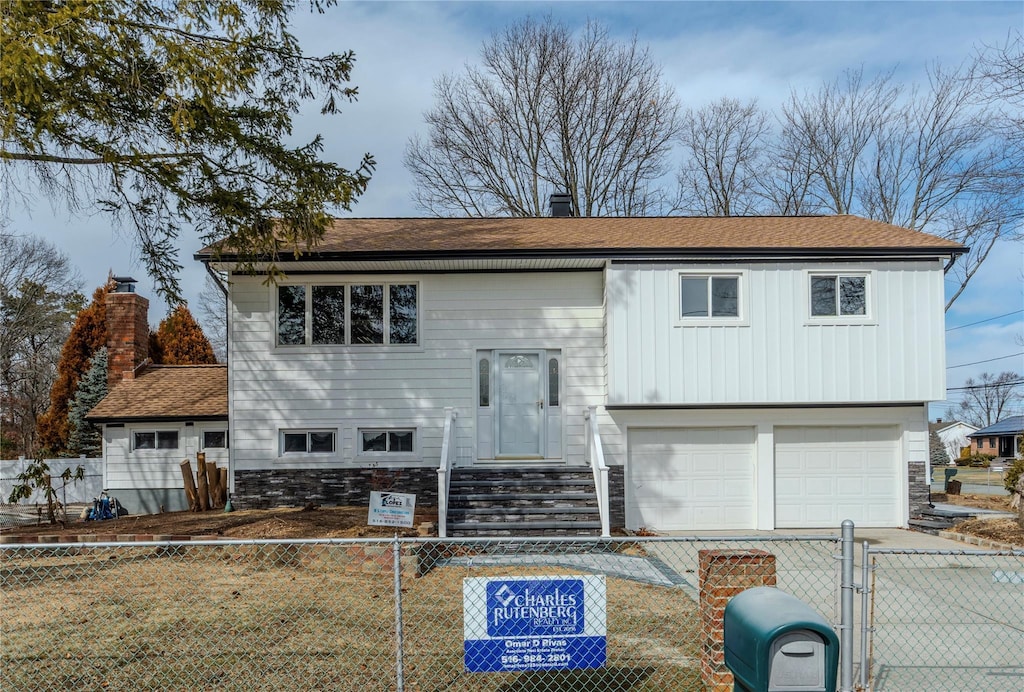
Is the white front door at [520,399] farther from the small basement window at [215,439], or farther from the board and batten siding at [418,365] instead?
the small basement window at [215,439]

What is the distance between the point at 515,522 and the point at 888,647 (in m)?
6.35

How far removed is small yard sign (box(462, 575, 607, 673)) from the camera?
4.69 m

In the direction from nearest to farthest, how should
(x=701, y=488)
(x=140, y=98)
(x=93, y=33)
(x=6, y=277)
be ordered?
(x=93, y=33), (x=140, y=98), (x=701, y=488), (x=6, y=277)

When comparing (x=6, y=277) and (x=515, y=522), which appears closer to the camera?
(x=515, y=522)

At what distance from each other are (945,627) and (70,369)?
29.7 metres

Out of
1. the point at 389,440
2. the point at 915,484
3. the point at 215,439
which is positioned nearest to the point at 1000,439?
the point at 915,484

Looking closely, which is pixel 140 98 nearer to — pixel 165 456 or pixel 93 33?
pixel 93 33

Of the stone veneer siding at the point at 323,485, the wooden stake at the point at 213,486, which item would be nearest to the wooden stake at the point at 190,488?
the wooden stake at the point at 213,486

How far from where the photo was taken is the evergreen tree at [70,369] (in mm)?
28578

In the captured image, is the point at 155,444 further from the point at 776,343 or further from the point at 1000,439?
the point at 1000,439

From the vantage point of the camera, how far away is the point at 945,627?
7.33m

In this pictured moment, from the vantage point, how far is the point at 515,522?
12211 mm

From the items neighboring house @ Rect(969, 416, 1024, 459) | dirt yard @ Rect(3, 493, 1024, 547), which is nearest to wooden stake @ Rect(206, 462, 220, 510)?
dirt yard @ Rect(3, 493, 1024, 547)

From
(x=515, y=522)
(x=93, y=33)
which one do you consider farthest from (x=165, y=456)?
(x=93, y=33)
